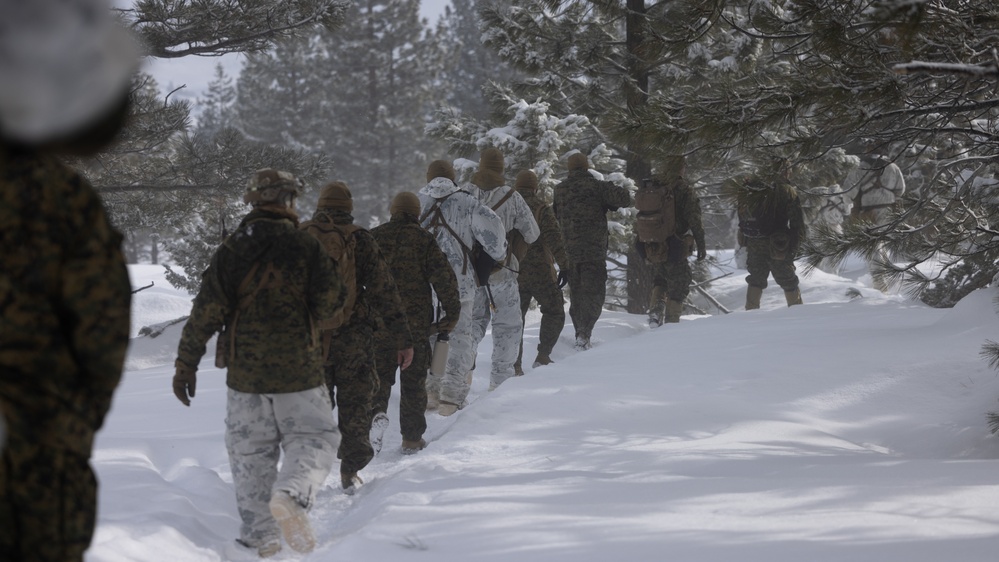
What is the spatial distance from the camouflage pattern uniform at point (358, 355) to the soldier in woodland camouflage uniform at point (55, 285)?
3300mm

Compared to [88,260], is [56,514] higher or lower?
lower

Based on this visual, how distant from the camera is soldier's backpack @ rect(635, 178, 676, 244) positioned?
436 inches

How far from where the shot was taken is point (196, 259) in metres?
18.7

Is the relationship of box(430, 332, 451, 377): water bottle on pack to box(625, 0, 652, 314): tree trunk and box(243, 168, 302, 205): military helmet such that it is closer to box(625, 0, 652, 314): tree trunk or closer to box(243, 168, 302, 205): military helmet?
box(243, 168, 302, 205): military helmet

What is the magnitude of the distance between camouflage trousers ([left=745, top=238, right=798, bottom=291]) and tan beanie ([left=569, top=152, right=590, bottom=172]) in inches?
115

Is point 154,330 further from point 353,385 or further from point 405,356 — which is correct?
point 353,385

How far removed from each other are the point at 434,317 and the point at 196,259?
12.7 meters

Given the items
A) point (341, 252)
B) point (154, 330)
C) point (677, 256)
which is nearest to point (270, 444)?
point (341, 252)

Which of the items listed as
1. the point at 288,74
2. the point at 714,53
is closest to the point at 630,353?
the point at 714,53

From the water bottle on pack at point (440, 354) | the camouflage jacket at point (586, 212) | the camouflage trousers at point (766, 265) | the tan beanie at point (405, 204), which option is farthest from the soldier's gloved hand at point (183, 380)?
the camouflage trousers at point (766, 265)

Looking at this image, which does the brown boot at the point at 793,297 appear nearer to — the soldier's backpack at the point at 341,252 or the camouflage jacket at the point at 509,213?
the camouflage jacket at the point at 509,213

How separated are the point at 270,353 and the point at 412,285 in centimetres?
280

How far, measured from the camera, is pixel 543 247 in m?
9.72

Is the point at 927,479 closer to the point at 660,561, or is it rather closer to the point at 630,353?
the point at 660,561
